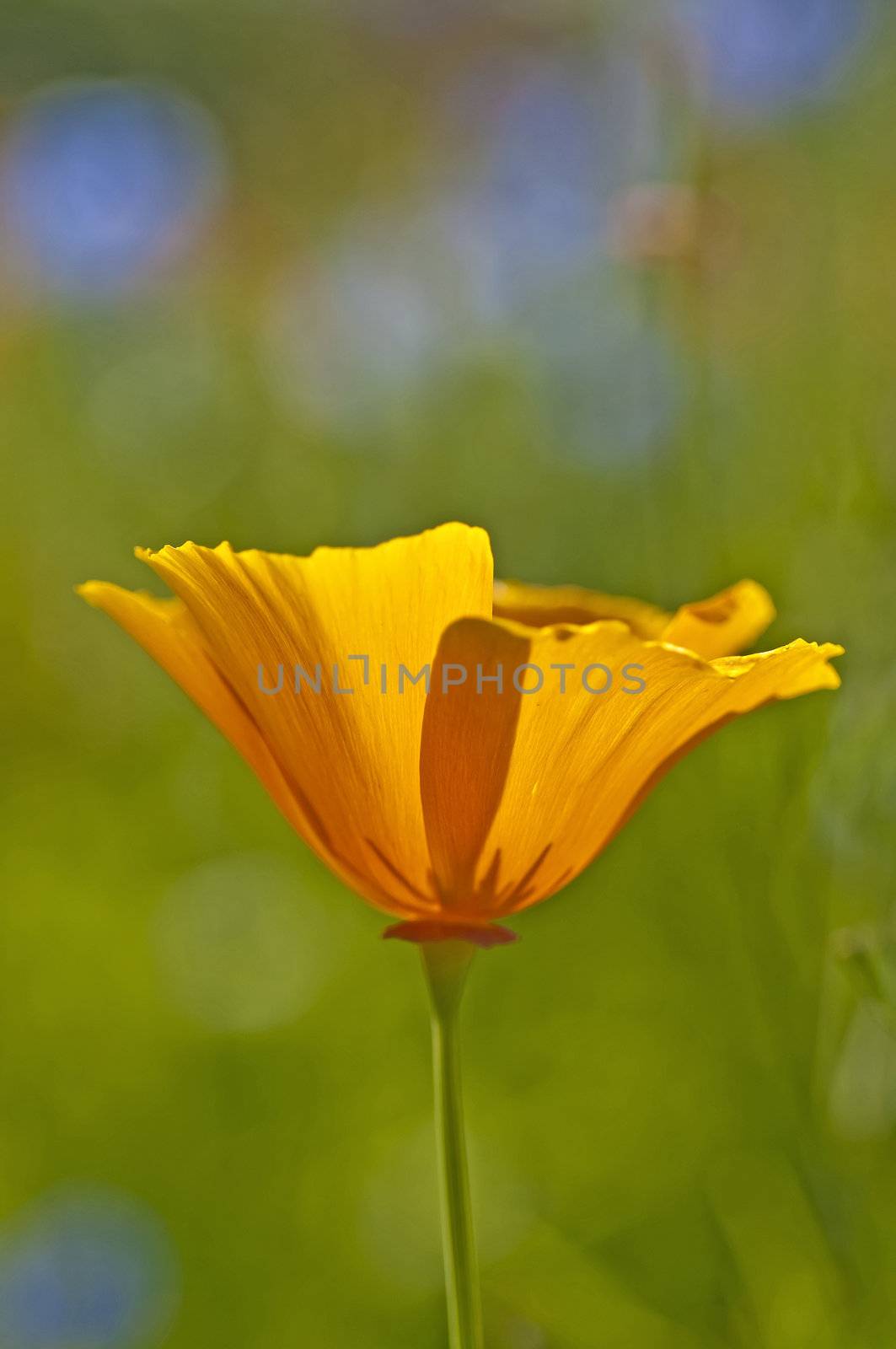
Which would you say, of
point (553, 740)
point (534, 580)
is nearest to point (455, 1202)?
point (553, 740)

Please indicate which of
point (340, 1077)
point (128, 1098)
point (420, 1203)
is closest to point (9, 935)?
point (128, 1098)

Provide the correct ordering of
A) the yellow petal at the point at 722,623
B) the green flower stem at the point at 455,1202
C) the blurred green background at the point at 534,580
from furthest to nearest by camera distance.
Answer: the blurred green background at the point at 534,580
the yellow petal at the point at 722,623
the green flower stem at the point at 455,1202

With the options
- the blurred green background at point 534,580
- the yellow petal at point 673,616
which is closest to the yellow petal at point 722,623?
the yellow petal at point 673,616

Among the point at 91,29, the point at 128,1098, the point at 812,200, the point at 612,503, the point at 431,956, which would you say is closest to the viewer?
the point at 431,956

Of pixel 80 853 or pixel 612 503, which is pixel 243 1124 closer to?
pixel 80 853

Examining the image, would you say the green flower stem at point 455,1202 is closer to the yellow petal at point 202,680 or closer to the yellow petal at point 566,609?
the yellow petal at point 202,680
